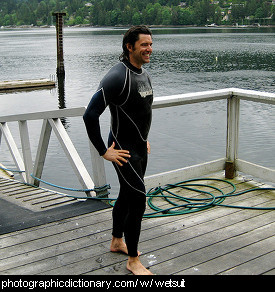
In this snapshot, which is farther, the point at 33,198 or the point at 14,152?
the point at 14,152

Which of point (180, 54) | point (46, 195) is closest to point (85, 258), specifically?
point (46, 195)

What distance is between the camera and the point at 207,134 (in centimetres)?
1975

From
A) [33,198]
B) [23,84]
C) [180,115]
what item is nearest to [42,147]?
[33,198]

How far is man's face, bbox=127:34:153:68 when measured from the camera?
3.01 meters

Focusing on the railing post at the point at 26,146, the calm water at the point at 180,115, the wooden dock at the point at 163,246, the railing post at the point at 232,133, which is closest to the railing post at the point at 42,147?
the railing post at the point at 26,146

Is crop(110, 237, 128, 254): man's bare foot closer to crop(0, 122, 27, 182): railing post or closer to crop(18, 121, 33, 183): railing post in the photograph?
crop(18, 121, 33, 183): railing post

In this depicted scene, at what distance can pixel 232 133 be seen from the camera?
5094mm

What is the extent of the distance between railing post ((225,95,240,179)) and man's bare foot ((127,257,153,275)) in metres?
2.36

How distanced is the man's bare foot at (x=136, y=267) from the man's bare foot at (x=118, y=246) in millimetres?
263

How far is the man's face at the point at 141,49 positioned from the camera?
9.87 ft

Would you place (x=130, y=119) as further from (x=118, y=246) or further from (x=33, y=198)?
(x=33, y=198)

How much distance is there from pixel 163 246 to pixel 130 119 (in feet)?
3.52

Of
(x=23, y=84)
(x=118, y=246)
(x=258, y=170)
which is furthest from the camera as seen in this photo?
(x=23, y=84)

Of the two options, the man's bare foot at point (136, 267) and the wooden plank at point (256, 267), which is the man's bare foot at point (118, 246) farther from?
the wooden plank at point (256, 267)
